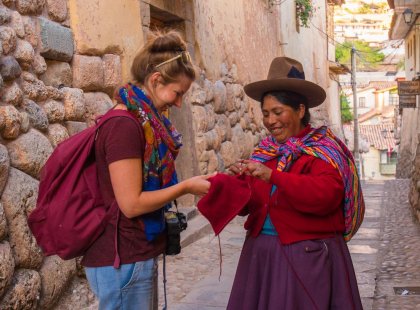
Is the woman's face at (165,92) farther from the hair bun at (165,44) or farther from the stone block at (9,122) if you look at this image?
the stone block at (9,122)

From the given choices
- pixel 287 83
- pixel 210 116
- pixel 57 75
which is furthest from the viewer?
pixel 210 116

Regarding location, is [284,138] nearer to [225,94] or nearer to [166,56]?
[166,56]

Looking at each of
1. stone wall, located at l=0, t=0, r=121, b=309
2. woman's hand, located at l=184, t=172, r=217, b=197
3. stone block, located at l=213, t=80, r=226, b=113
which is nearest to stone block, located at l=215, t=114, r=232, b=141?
stone block, located at l=213, t=80, r=226, b=113

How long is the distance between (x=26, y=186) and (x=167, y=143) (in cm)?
176

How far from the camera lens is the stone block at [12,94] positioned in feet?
12.1

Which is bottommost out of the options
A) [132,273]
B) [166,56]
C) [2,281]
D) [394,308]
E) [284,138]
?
[394,308]

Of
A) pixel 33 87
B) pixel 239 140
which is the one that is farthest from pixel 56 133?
pixel 239 140

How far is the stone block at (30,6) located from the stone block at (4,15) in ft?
0.48

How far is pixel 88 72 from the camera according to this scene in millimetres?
4816

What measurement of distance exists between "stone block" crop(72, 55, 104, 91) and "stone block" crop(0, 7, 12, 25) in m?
0.90

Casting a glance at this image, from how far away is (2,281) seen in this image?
11.2ft

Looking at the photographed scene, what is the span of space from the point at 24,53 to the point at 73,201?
200cm

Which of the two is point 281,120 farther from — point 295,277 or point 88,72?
point 88,72

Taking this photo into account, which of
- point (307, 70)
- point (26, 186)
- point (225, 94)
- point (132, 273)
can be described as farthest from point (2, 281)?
point (307, 70)
